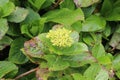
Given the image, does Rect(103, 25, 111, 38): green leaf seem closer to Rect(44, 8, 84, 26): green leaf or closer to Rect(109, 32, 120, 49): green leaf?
Rect(109, 32, 120, 49): green leaf

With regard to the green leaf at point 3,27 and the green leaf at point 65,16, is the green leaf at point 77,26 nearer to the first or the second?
the green leaf at point 65,16

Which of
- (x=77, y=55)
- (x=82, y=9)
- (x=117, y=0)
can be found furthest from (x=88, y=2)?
(x=77, y=55)

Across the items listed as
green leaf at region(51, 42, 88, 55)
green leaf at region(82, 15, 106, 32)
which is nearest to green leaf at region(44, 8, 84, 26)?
green leaf at region(82, 15, 106, 32)

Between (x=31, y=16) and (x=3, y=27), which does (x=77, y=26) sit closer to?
(x=31, y=16)

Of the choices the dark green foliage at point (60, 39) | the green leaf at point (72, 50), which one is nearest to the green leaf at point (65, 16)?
the dark green foliage at point (60, 39)

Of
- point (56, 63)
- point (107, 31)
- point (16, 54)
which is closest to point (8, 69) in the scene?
point (16, 54)

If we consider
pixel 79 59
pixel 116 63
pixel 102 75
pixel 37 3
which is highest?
pixel 37 3

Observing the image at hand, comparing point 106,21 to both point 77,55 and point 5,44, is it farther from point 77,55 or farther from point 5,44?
point 5,44

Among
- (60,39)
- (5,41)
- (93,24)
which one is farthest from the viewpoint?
(93,24)
